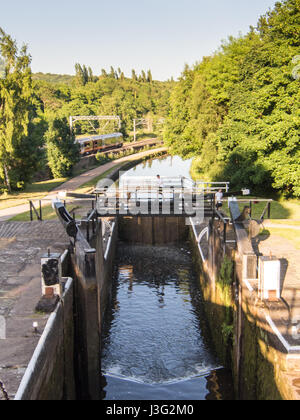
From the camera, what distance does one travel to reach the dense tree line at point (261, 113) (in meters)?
21.9

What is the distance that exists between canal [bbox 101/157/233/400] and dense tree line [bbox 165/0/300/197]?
6651 millimetres

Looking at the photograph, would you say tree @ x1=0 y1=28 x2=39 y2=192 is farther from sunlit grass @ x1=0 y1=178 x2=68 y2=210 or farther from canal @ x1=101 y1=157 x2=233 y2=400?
canal @ x1=101 y1=157 x2=233 y2=400

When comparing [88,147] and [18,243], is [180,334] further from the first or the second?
[88,147]

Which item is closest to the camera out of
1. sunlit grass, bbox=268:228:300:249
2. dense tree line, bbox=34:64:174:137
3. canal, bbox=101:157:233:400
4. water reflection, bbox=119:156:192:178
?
canal, bbox=101:157:233:400

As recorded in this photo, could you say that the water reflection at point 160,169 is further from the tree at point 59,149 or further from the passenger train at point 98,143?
the tree at point 59,149

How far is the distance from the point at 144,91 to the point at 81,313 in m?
135

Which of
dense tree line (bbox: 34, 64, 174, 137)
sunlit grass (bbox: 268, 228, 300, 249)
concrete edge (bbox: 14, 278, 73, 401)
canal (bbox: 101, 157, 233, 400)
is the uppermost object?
dense tree line (bbox: 34, 64, 174, 137)

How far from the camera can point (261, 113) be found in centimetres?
2402

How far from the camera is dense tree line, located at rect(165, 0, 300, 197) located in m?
21.9

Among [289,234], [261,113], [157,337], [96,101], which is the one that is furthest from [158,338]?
[96,101]

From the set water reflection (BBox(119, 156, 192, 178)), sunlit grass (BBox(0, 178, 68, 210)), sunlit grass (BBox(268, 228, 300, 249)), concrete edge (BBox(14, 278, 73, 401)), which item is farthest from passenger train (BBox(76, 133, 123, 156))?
concrete edge (BBox(14, 278, 73, 401))

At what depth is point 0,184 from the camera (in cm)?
2738
